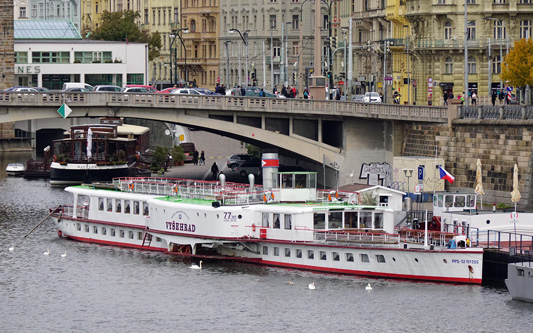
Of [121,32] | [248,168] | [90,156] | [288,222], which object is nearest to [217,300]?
[288,222]

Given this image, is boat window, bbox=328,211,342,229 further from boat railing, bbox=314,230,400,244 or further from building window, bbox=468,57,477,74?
building window, bbox=468,57,477,74

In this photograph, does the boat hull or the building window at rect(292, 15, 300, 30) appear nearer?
Result: the boat hull

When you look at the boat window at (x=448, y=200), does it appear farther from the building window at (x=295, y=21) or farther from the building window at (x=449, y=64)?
the building window at (x=295, y=21)

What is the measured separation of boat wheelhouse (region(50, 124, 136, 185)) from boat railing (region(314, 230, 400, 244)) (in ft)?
143

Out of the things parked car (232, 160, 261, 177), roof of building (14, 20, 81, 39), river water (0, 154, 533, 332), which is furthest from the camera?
roof of building (14, 20, 81, 39)

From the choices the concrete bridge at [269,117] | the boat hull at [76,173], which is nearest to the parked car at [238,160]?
the boat hull at [76,173]

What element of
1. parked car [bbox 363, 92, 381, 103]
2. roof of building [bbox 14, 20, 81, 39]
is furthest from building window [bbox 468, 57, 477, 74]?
roof of building [bbox 14, 20, 81, 39]

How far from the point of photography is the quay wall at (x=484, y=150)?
3600 inches

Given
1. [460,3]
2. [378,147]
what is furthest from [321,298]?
[460,3]

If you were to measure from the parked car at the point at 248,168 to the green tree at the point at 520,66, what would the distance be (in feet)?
75.9

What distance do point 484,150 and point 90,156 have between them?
36015mm

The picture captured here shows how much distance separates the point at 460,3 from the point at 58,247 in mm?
58339

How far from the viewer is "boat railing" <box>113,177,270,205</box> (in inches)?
3137

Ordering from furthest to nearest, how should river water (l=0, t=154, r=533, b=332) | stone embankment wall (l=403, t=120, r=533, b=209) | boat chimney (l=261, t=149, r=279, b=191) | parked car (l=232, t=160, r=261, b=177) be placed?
parked car (l=232, t=160, r=261, b=177)
stone embankment wall (l=403, t=120, r=533, b=209)
boat chimney (l=261, t=149, r=279, b=191)
river water (l=0, t=154, r=533, b=332)
